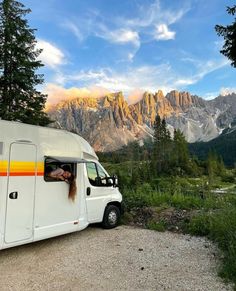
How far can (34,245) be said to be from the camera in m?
7.84

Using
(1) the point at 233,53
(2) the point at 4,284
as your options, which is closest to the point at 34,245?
(2) the point at 4,284

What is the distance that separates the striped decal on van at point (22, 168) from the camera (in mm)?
6418

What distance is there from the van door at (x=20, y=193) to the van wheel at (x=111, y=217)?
2.98 meters

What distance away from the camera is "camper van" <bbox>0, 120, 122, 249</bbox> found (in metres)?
6.47

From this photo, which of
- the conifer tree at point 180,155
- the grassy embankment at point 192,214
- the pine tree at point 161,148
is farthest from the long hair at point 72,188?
the conifer tree at point 180,155

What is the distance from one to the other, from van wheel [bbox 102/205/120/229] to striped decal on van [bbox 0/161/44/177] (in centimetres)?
300

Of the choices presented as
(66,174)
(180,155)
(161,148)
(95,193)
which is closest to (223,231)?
(95,193)

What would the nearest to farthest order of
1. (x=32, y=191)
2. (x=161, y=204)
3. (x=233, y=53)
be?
(x=32, y=191), (x=233, y=53), (x=161, y=204)

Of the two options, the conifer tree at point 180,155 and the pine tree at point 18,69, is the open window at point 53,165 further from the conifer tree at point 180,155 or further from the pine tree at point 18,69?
the conifer tree at point 180,155

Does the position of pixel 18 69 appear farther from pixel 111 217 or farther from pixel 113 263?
pixel 113 263

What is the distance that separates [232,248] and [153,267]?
5.48 ft

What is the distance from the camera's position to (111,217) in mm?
9578

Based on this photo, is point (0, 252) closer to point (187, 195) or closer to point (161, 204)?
point (161, 204)

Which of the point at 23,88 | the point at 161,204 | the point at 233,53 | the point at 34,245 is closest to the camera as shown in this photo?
the point at 34,245
